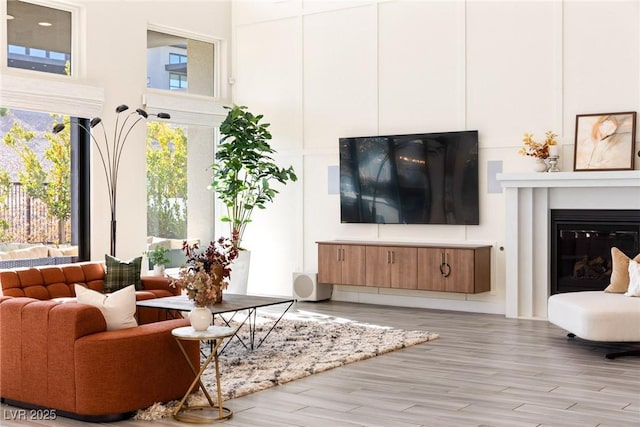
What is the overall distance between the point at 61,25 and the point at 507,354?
20.3 ft

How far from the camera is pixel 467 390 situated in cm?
569

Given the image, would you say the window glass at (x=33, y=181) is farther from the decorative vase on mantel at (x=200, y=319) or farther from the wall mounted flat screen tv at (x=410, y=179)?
the decorative vase on mantel at (x=200, y=319)

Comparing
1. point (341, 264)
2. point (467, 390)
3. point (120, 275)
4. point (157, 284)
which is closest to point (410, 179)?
point (341, 264)

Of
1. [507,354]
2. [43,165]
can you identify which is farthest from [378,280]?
[43,165]

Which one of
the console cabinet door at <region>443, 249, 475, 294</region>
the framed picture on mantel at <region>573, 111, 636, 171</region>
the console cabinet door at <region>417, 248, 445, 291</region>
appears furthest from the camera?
the console cabinet door at <region>417, 248, 445, 291</region>

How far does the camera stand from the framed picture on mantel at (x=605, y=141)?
8453 mm

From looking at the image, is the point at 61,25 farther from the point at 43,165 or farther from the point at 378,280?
the point at 378,280

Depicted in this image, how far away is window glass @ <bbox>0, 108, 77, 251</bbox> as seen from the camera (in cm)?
884

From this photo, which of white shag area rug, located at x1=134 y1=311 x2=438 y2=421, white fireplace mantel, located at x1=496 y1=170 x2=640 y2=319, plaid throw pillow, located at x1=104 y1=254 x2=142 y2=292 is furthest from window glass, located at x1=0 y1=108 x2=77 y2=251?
white fireplace mantel, located at x1=496 y1=170 x2=640 y2=319

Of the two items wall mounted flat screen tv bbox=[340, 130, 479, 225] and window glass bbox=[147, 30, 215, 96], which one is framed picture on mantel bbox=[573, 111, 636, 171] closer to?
wall mounted flat screen tv bbox=[340, 130, 479, 225]

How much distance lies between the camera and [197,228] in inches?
450

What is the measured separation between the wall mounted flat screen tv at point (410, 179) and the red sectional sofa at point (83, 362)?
495cm

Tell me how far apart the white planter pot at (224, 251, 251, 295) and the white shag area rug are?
189 cm

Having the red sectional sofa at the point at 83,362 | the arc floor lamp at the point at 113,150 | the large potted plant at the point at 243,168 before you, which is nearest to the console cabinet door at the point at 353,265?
the large potted plant at the point at 243,168
